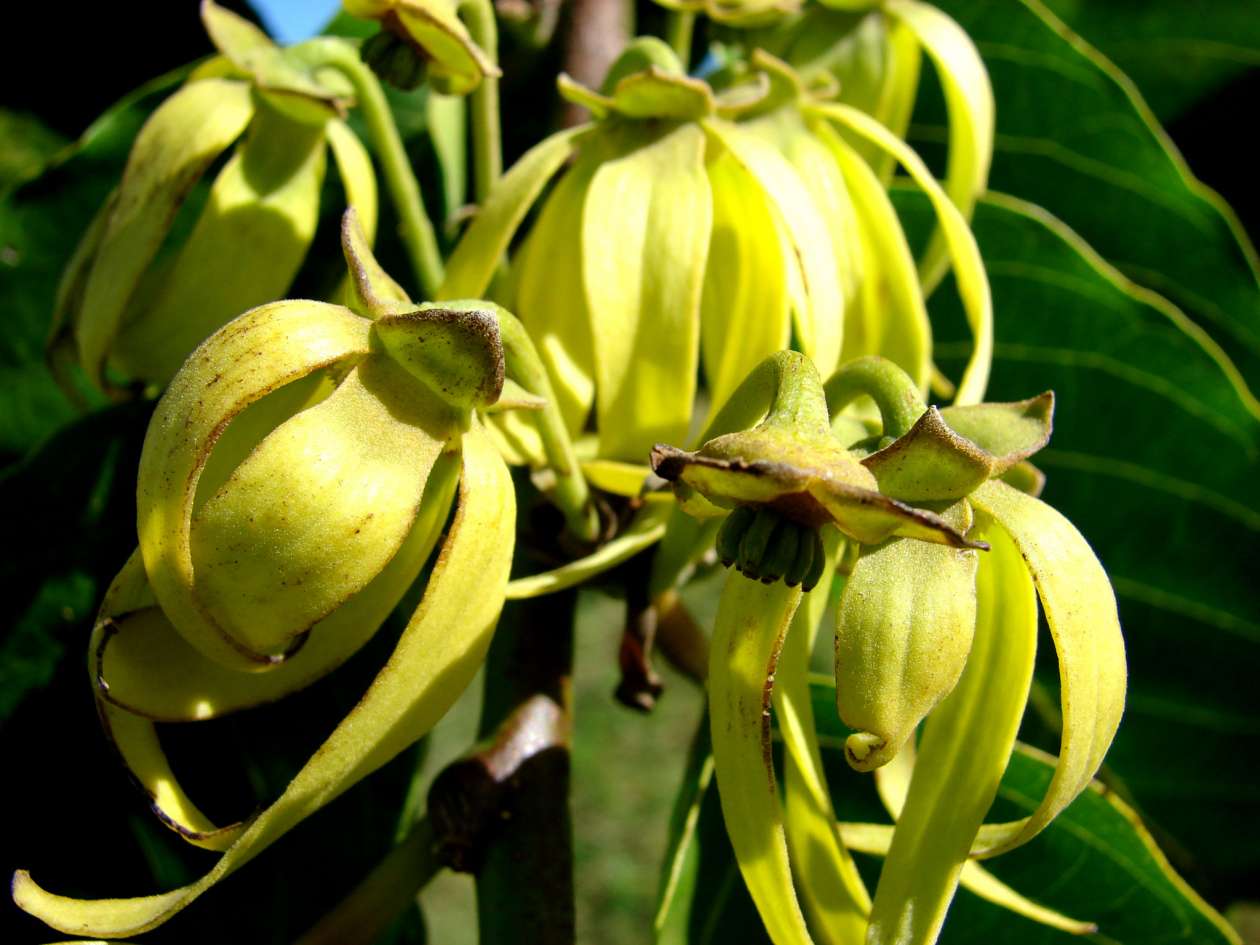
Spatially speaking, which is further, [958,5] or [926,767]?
[958,5]

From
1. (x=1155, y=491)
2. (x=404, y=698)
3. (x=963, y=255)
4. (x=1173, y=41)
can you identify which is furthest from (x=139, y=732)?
(x=1173, y=41)

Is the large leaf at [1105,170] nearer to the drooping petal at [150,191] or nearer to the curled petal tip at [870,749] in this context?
the drooping petal at [150,191]

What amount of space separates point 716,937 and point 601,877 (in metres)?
2.93

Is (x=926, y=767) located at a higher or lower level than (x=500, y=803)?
higher

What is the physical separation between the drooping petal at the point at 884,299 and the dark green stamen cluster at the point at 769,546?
0.28m

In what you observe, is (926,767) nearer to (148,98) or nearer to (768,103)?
(768,103)

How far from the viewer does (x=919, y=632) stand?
0.53 m

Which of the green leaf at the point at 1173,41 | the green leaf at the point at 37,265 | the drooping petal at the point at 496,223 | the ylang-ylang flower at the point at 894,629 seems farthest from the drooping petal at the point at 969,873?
→ the green leaf at the point at 1173,41

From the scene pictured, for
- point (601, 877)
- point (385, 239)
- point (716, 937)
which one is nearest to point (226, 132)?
point (385, 239)

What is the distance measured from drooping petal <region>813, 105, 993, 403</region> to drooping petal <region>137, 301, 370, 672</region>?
0.35 metres

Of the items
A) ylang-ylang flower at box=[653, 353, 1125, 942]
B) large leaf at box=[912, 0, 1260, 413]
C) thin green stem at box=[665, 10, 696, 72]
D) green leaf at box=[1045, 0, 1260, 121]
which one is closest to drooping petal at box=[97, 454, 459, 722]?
ylang-ylang flower at box=[653, 353, 1125, 942]

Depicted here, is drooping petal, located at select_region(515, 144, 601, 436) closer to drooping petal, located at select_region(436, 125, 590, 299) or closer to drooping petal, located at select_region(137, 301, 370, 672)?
drooping petal, located at select_region(436, 125, 590, 299)

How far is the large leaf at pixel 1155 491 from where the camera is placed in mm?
1043

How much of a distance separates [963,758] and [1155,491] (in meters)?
0.59
